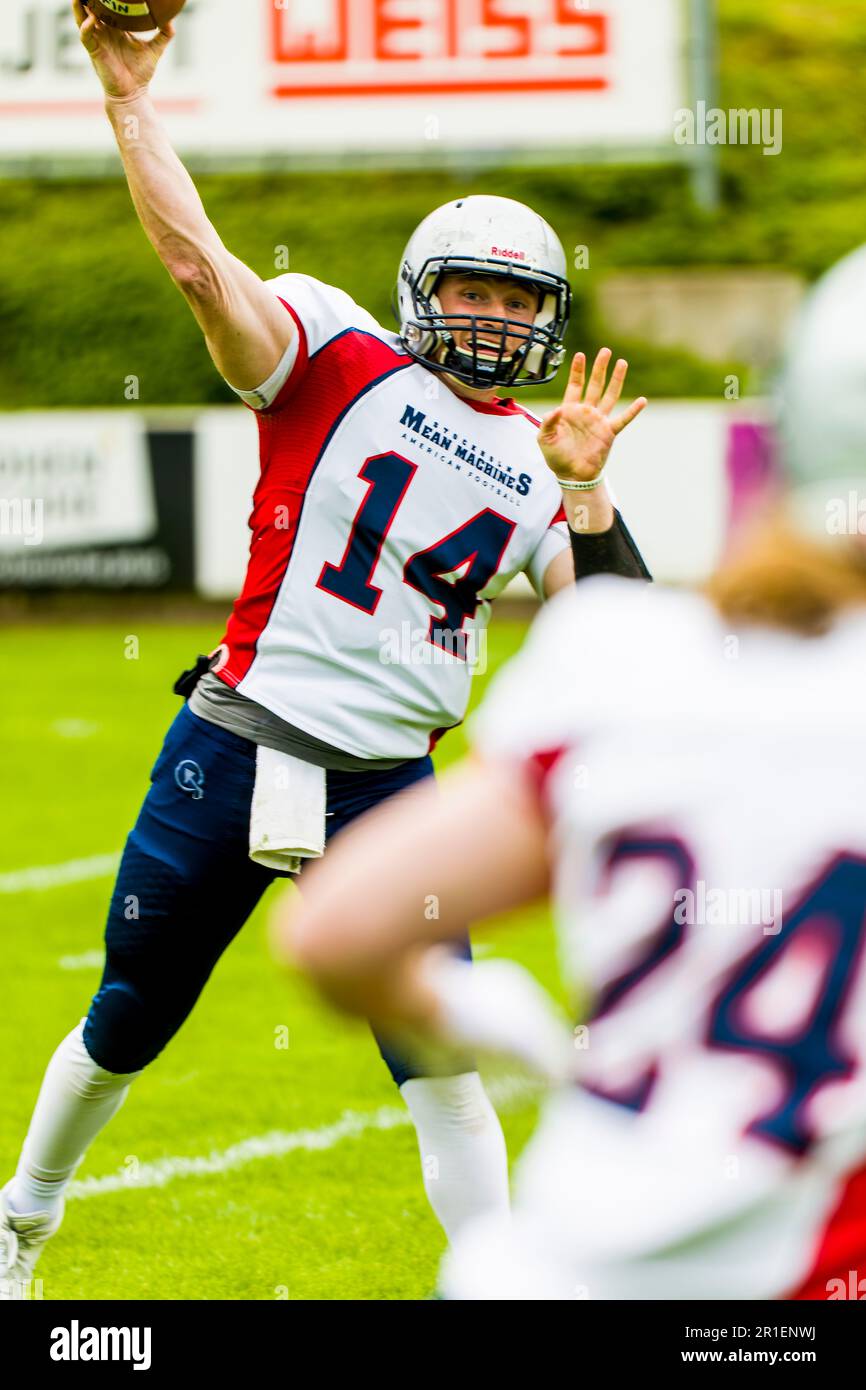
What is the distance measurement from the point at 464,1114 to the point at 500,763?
194cm

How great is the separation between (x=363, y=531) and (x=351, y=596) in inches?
4.3

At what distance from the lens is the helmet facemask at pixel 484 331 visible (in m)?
3.19

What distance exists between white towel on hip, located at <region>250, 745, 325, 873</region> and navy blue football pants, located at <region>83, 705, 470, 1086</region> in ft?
0.09

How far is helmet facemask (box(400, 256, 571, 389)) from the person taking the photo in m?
3.19

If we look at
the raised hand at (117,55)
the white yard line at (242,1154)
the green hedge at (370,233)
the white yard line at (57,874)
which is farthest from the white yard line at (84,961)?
the green hedge at (370,233)

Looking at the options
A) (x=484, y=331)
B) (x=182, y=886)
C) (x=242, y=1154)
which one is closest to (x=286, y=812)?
(x=182, y=886)

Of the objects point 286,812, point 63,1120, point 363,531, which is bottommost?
point 63,1120

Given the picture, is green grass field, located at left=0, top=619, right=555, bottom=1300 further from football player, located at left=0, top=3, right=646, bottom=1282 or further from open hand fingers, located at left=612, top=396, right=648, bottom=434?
open hand fingers, located at left=612, top=396, right=648, bottom=434

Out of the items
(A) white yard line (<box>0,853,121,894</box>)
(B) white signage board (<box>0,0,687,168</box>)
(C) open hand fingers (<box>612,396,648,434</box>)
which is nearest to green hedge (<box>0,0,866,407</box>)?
(B) white signage board (<box>0,0,687,168</box>)

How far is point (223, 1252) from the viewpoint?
3842mm

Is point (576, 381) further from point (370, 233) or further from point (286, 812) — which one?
point (370, 233)

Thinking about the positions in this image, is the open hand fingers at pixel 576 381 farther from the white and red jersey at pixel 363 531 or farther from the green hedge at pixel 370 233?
the green hedge at pixel 370 233

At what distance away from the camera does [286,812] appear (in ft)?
10.3
